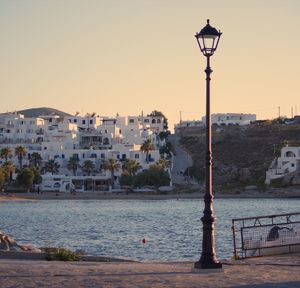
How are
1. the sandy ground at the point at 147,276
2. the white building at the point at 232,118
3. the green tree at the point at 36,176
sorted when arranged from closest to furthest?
1. the sandy ground at the point at 147,276
2. the green tree at the point at 36,176
3. the white building at the point at 232,118

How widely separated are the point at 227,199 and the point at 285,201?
29.8 ft

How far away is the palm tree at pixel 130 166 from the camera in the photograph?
119963 millimetres

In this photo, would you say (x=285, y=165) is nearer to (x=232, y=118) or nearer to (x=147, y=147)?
(x=147, y=147)

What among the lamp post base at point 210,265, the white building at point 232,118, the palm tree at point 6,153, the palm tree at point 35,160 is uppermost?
the white building at point 232,118

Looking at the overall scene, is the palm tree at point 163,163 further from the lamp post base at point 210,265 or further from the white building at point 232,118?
the lamp post base at point 210,265

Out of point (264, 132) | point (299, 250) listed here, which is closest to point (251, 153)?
point (264, 132)

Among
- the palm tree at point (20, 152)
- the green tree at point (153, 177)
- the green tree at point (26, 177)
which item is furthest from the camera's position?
the palm tree at point (20, 152)

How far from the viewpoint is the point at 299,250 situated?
24656mm

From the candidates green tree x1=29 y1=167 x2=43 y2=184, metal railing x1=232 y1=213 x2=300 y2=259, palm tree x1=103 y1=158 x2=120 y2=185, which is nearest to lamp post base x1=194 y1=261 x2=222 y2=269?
metal railing x1=232 y1=213 x2=300 y2=259

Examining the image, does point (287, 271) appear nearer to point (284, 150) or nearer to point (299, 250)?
point (299, 250)

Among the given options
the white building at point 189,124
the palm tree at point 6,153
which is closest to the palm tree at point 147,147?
the palm tree at point 6,153

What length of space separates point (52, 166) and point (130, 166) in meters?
11.4

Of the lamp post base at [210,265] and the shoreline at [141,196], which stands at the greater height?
the shoreline at [141,196]

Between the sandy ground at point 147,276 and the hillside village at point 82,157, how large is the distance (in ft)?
320
